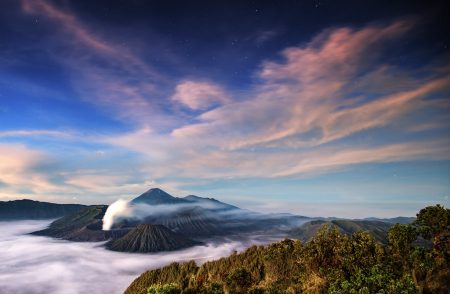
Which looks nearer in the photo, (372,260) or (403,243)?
(372,260)

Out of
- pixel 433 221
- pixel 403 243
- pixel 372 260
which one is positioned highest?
pixel 433 221

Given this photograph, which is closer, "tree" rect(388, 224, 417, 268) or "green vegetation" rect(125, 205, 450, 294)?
"green vegetation" rect(125, 205, 450, 294)

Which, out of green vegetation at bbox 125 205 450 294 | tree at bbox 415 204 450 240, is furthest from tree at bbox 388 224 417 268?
tree at bbox 415 204 450 240

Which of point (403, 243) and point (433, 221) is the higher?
point (433, 221)

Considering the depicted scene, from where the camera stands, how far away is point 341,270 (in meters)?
58.9

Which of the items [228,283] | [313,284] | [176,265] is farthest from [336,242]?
[176,265]

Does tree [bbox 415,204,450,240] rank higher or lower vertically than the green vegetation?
higher

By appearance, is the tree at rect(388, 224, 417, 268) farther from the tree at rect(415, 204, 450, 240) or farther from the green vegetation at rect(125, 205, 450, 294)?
the tree at rect(415, 204, 450, 240)

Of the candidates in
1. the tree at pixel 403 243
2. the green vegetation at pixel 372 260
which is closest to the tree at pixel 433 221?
the green vegetation at pixel 372 260

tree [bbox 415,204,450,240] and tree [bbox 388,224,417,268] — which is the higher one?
→ tree [bbox 415,204,450,240]

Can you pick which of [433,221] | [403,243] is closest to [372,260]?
[403,243]

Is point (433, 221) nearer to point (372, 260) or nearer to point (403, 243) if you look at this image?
point (403, 243)

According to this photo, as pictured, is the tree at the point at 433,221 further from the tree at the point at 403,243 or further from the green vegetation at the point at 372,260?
the tree at the point at 403,243

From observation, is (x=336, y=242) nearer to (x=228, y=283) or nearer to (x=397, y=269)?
(x=397, y=269)
